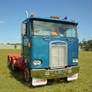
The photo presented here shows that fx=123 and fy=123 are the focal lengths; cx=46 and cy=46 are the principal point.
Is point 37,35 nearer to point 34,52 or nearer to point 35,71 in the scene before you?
point 34,52

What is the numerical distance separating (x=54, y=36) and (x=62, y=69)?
5.03ft

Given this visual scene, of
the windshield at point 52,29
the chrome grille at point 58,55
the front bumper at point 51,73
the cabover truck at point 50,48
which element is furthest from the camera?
the chrome grille at point 58,55

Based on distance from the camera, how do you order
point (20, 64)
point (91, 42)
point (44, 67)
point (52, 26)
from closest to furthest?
point (44, 67), point (52, 26), point (20, 64), point (91, 42)

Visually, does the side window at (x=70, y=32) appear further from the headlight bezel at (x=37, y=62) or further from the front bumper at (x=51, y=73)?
the headlight bezel at (x=37, y=62)

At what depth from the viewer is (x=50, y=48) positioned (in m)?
5.46

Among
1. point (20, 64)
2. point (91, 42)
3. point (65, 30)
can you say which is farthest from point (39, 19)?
point (91, 42)

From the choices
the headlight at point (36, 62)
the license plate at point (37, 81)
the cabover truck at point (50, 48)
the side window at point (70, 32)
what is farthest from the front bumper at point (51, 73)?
the side window at point (70, 32)

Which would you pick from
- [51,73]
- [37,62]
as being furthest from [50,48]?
[51,73]

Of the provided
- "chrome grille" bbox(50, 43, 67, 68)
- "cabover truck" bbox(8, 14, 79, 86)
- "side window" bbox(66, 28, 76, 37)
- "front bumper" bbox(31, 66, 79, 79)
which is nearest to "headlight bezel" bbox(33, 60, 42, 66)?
"cabover truck" bbox(8, 14, 79, 86)

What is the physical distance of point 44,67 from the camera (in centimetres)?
533

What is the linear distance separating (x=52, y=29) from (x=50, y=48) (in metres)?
0.91

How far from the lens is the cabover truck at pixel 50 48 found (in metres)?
5.19

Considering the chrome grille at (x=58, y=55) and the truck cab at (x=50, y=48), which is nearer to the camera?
the truck cab at (x=50, y=48)

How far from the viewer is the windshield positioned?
17.4ft
